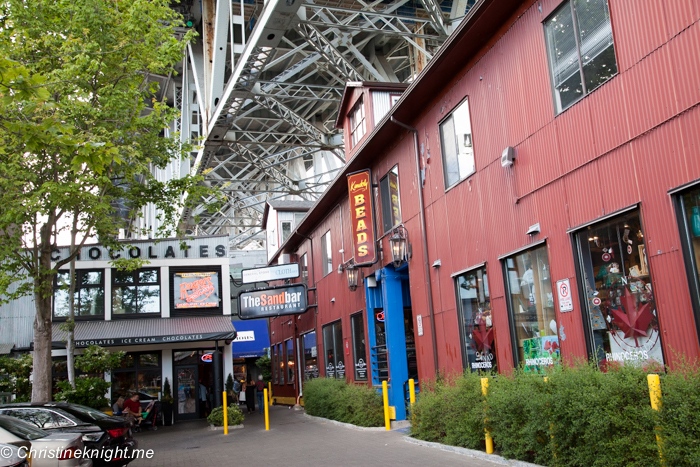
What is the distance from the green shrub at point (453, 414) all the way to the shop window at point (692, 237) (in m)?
3.63

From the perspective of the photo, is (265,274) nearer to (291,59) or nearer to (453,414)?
(453,414)

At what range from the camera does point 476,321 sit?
12.2m

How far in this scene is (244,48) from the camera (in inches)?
934

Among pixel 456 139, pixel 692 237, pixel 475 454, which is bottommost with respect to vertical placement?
pixel 475 454

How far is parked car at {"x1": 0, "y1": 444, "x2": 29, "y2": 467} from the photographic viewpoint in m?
6.76

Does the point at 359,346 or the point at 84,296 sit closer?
the point at 359,346

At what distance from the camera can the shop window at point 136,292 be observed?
26.0 m

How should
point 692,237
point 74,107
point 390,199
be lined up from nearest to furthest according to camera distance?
1. point 692,237
2. point 74,107
3. point 390,199

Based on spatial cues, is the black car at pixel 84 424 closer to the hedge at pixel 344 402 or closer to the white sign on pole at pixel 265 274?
the hedge at pixel 344 402

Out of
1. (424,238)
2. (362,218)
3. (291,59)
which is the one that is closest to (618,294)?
(424,238)

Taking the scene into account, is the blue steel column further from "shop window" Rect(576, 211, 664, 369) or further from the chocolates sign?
"shop window" Rect(576, 211, 664, 369)

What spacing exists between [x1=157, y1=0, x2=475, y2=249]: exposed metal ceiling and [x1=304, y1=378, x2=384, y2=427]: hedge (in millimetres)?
6799

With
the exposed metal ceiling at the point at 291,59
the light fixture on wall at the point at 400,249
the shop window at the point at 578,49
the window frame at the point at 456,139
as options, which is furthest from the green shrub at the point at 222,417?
the shop window at the point at 578,49

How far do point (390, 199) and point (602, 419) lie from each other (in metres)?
11.1
